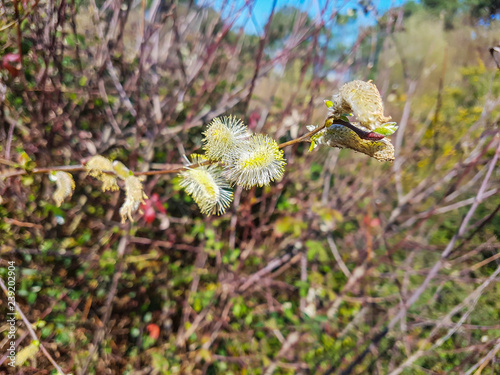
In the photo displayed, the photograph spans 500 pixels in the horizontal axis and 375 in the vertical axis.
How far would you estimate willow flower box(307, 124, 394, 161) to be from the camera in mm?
581

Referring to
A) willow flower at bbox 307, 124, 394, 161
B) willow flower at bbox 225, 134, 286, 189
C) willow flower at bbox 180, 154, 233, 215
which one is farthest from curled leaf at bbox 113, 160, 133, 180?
willow flower at bbox 307, 124, 394, 161

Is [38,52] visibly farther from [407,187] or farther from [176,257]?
[407,187]

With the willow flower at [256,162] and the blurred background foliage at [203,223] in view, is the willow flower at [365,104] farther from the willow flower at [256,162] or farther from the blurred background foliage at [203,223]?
the blurred background foliage at [203,223]

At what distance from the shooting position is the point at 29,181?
5.29 feet

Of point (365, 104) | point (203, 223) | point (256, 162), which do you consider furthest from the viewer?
point (203, 223)

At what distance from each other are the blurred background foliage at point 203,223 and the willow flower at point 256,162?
0.79m

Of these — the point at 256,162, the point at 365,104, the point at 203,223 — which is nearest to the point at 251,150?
the point at 256,162

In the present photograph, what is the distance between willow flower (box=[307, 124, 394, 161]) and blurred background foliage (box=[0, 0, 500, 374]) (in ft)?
2.90

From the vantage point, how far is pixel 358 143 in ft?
1.93

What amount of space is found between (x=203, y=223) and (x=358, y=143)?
5.06ft

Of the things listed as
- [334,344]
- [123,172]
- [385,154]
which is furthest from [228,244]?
[385,154]

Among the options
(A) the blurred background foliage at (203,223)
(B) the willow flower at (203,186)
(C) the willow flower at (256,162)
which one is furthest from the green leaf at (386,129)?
(A) the blurred background foliage at (203,223)

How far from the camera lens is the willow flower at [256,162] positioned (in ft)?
2.31

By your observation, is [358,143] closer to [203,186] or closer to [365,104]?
[365,104]
